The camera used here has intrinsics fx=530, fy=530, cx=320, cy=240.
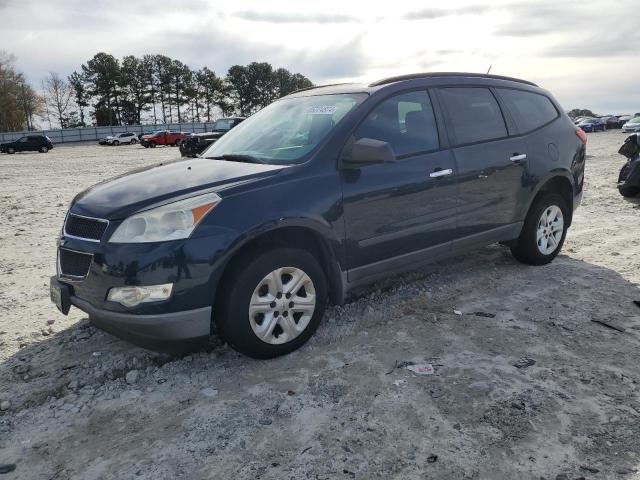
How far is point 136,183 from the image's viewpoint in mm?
3688

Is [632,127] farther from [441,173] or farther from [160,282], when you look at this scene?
[160,282]

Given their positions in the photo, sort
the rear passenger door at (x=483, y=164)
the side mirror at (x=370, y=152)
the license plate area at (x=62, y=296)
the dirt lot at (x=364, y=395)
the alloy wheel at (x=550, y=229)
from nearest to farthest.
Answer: the dirt lot at (x=364, y=395) → the license plate area at (x=62, y=296) → the side mirror at (x=370, y=152) → the rear passenger door at (x=483, y=164) → the alloy wheel at (x=550, y=229)

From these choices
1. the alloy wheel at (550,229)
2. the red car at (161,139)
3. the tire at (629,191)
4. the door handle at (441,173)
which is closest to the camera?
the door handle at (441,173)

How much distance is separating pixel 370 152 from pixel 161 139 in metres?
43.5

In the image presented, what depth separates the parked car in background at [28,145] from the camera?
38.5 m

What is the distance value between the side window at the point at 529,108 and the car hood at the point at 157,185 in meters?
2.76

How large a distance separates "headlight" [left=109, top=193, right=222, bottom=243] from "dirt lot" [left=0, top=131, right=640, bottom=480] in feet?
3.06

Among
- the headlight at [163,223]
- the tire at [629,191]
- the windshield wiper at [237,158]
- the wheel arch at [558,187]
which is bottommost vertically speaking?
the tire at [629,191]

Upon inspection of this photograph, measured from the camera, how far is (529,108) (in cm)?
537

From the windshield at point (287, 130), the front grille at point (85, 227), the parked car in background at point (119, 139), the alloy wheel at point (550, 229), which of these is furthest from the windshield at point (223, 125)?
the parked car in background at point (119, 139)

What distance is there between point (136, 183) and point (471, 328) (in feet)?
8.80

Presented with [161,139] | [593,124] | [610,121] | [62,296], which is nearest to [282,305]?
[62,296]

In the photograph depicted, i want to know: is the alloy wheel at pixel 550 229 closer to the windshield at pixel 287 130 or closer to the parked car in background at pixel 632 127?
the windshield at pixel 287 130

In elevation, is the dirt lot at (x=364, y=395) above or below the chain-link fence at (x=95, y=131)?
below
